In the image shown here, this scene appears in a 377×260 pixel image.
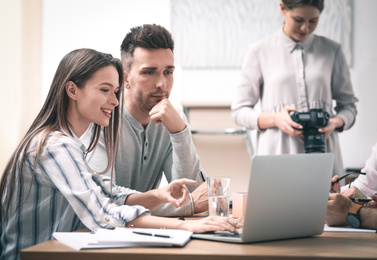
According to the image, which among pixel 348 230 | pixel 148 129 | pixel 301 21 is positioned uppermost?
pixel 301 21

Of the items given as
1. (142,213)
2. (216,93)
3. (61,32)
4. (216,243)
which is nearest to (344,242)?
(216,243)

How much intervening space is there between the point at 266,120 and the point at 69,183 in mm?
1144

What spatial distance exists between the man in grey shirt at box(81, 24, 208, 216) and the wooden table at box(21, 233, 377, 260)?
0.79 m

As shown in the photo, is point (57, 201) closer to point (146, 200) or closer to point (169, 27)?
point (146, 200)

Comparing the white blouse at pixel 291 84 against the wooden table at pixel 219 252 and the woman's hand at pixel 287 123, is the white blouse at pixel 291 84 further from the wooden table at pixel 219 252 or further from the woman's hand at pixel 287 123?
the wooden table at pixel 219 252

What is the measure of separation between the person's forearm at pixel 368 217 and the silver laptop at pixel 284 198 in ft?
0.54

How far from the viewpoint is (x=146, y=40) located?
6.02 feet

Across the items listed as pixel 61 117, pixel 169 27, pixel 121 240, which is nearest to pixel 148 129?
pixel 61 117

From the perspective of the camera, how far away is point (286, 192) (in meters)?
0.93

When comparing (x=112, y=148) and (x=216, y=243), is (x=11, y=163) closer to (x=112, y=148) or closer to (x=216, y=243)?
(x=112, y=148)

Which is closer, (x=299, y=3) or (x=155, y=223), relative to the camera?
(x=155, y=223)

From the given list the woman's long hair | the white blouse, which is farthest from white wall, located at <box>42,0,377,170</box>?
the woman's long hair

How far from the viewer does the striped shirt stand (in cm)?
109

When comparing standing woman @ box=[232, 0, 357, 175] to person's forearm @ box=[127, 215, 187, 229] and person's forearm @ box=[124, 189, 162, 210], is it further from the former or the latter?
person's forearm @ box=[127, 215, 187, 229]
